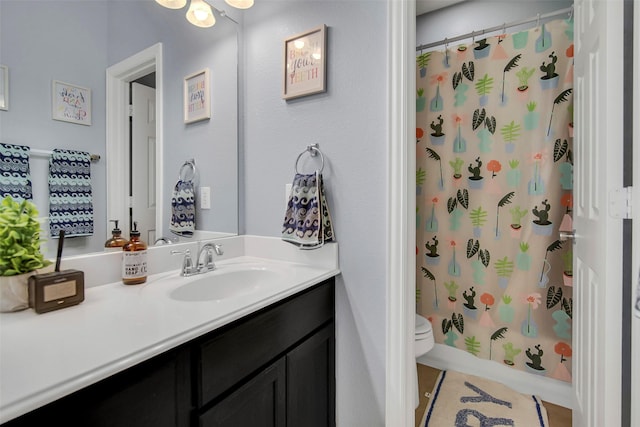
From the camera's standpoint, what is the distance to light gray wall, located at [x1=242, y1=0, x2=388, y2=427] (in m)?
1.17

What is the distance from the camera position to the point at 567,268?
1610mm

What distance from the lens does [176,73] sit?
1262mm


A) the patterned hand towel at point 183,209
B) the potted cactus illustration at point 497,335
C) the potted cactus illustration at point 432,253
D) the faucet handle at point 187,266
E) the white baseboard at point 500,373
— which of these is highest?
the patterned hand towel at point 183,209

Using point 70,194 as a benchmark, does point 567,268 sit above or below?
below

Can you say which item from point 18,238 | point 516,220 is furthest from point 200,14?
point 516,220

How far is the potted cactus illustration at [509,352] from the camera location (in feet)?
5.75

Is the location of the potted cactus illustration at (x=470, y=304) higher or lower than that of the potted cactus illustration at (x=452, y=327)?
higher

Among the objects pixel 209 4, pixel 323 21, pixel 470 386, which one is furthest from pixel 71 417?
pixel 470 386

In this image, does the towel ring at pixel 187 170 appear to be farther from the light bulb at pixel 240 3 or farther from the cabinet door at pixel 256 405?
the cabinet door at pixel 256 405

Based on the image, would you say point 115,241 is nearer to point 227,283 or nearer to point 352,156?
point 227,283

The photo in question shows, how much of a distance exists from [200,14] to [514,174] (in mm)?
1740

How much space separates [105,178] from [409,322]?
3.80 feet

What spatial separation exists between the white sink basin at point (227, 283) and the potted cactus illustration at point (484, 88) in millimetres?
1505

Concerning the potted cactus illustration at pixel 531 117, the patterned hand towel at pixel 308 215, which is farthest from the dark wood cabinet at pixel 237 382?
the potted cactus illustration at pixel 531 117
